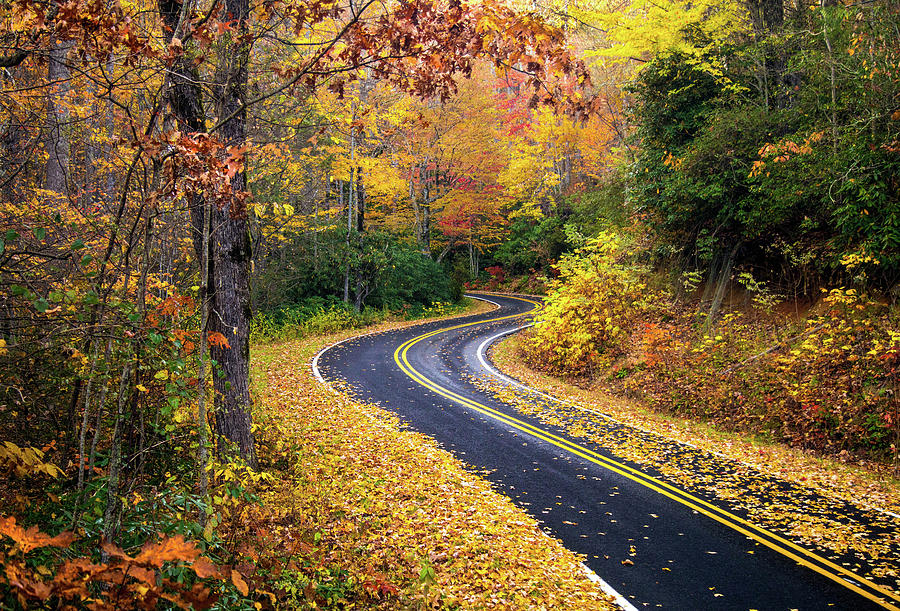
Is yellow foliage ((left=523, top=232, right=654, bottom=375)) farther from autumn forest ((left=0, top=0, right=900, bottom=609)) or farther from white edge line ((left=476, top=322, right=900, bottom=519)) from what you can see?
white edge line ((left=476, top=322, right=900, bottom=519))

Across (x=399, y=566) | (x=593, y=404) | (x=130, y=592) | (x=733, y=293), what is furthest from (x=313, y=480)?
(x=733, y=293)

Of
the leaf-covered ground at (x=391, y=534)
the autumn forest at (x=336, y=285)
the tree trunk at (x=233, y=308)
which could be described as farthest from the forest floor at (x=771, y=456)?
the tree trunk at (x=233, y=308)

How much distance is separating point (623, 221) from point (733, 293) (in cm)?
640

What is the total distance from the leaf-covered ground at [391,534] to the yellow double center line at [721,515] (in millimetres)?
2200

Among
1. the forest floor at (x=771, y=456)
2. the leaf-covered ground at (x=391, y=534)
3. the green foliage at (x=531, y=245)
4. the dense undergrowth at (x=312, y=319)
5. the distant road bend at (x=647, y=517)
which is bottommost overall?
the forest floor at (x=771, y=456)

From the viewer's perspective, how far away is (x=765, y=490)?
24.9ft

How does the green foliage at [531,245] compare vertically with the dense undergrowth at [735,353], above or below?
above

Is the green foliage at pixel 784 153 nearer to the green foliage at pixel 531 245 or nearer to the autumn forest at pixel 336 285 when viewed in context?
the autumn forest at pixel 336 285

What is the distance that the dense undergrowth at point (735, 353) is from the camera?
30.5 ft

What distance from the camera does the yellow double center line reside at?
5145mm

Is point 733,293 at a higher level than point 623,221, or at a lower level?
lower

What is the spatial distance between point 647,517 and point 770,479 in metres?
2.76

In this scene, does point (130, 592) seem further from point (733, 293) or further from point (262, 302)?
point (262, 302)

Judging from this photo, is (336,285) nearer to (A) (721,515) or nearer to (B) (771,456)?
(B) (771,456)
